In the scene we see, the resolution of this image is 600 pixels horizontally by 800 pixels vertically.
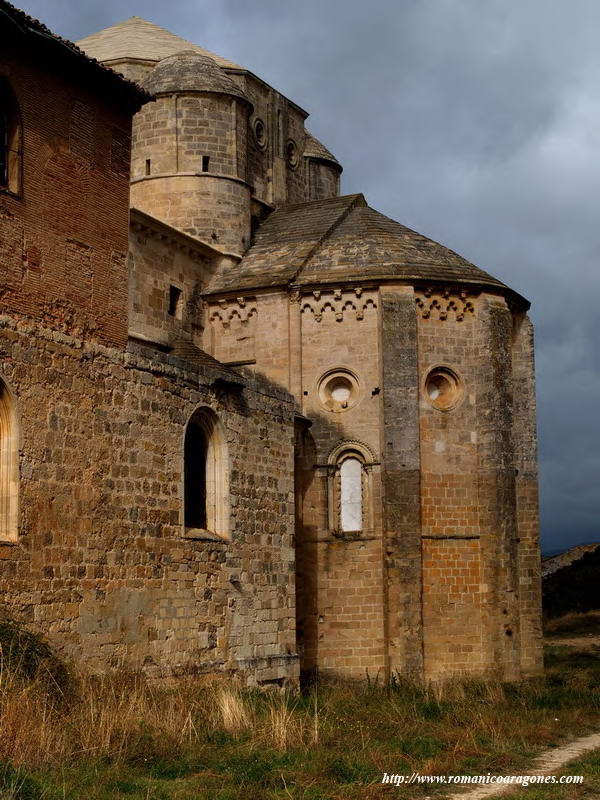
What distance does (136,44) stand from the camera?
32250mm

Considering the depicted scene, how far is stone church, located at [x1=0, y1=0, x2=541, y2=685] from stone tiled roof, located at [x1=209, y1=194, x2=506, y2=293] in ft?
0.31

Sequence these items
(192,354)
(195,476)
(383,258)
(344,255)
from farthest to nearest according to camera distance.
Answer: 1. (344,255)
2. (383,258)
3. (192,354)
4. (195,476)

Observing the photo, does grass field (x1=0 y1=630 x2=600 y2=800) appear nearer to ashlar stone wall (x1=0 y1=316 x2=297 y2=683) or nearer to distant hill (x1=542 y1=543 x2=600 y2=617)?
ashlar stone wall (x1=0 y1=316 x2=297 y2=683)

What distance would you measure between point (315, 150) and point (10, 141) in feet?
66.5

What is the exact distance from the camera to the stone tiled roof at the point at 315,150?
34844 millimetres

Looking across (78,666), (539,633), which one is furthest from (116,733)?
(539,633)

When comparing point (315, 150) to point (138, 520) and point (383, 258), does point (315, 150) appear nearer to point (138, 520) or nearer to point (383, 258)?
point (383, 258)

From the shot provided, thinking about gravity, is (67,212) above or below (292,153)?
below

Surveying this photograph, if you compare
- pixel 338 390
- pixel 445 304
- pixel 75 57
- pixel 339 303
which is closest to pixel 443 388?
pixel 445 304

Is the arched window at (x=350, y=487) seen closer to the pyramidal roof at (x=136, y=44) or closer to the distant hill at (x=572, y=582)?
the pyramidal roof at (x=136, y=44)

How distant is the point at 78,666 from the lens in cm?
1493

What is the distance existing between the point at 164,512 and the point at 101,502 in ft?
4.79

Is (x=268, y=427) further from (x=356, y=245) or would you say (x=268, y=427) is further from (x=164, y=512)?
(x=356, y=245)

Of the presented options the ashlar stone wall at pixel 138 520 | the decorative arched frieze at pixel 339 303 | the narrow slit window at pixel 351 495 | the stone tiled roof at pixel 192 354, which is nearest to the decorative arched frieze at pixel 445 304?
the decorative arched frieze at pixel 339 303
